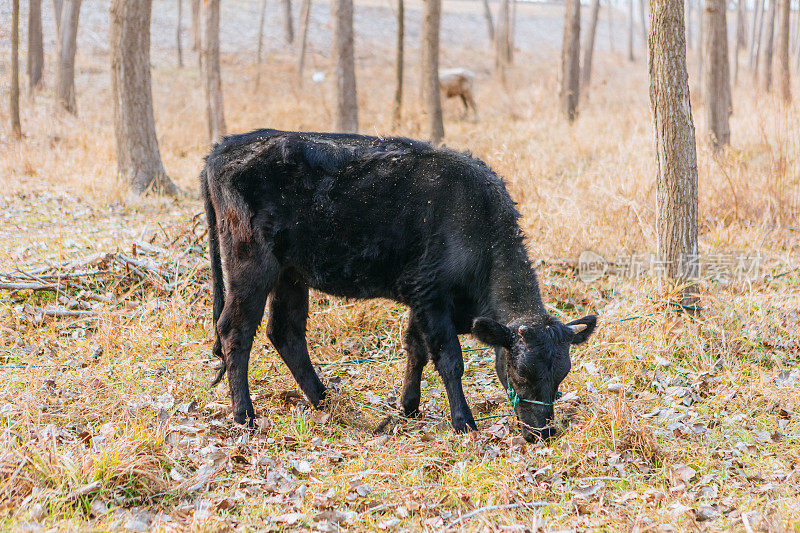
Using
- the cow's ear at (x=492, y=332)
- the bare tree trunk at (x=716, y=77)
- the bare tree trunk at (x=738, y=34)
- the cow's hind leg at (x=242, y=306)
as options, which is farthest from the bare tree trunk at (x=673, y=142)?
the bare tree trunk at (x=738, y=34)

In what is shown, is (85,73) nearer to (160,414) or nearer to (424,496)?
(160,414)

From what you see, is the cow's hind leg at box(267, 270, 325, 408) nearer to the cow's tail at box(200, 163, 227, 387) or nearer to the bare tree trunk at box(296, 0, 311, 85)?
the cow's tail at box(200, 163, 227, 387)

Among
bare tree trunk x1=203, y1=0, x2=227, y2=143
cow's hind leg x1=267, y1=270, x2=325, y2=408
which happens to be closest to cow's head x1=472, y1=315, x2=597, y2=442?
cow's hind leg x1=267, y1=270, x2=325, y2=408

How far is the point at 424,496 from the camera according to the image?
3873 mm

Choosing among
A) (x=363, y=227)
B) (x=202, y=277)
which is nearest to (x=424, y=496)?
(x=363, y=227)

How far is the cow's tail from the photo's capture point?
5.21 m

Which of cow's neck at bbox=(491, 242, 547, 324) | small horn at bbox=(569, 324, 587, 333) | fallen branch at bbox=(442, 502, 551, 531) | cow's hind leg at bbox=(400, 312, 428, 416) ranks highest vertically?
cow's neck at bbox=(491, 242, 547, 324)

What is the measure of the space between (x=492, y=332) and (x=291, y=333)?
192 centimetres

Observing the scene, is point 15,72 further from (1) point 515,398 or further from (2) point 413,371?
(1) point 515,398

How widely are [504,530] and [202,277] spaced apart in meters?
4.83

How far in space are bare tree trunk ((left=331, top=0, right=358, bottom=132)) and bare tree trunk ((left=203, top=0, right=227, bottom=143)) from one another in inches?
109

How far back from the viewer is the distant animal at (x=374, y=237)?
4824 mm

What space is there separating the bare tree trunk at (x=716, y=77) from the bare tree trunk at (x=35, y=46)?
18051mm

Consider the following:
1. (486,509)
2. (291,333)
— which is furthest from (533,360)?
(291,333)
